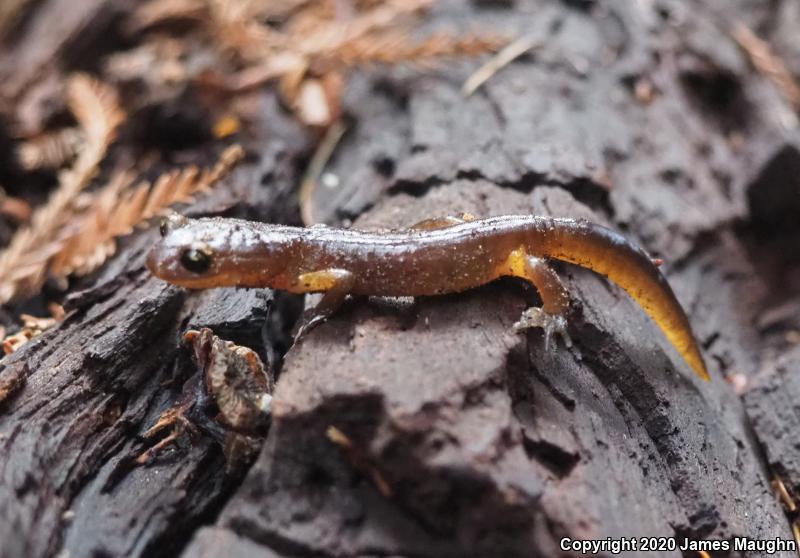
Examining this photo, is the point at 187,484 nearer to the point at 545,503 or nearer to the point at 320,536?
the point at 320,536

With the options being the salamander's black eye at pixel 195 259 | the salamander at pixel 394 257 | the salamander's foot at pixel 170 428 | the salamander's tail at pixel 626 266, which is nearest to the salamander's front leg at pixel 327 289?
the salamander at pixel 394 257

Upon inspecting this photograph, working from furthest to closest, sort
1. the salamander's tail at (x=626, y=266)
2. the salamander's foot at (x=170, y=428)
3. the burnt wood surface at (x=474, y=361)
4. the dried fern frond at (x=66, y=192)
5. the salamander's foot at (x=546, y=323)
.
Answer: the dried fern frond at (x=66, y=192) < the salamander's tail at (x=626, y=266) < the salamander's foot at (x=546, y=323) < the salamander's foot at (x=170, y=428) < the burnt wood surface at (x=474, y=361)

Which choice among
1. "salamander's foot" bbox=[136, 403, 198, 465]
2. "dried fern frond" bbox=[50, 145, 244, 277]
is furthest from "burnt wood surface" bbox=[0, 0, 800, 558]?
"dried fern frond" bbox=[50, 145, 244, 277]

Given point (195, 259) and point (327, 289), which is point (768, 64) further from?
point (195, 259)

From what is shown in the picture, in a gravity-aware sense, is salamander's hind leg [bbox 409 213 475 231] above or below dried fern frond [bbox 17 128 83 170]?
below

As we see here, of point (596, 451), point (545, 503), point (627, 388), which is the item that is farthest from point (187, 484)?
point (627, 388)

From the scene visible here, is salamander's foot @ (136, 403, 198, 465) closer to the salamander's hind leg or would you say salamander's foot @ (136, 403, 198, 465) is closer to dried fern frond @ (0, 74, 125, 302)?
the salamander's hind leg

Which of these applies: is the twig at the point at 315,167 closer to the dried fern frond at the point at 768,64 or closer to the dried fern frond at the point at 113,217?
the dried fern frond at the point at 113,217

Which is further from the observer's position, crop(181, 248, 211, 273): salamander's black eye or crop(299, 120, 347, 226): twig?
crop(299, 120, 347, 226): twig
